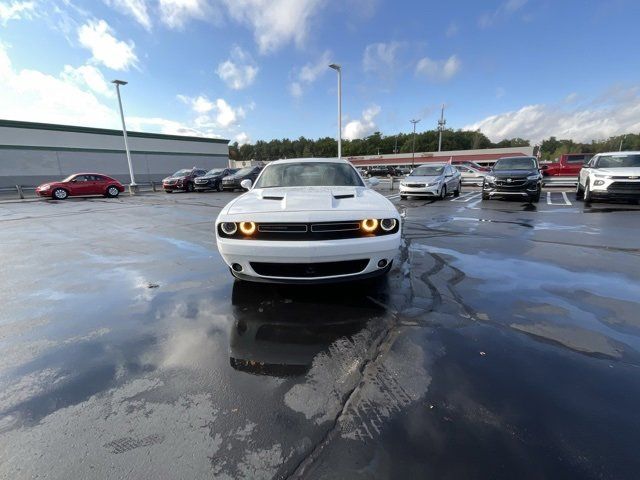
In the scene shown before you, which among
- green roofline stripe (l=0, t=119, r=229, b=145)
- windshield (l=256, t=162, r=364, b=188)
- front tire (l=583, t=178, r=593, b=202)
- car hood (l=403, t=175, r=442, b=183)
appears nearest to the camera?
windshield (l=256, t=162, r=364, b=188)

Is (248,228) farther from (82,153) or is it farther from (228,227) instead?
(82,153)

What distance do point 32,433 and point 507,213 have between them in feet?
35.4

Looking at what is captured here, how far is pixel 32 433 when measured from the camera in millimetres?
1832

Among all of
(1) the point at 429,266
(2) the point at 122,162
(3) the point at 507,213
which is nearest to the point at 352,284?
(1) the point at 429,266

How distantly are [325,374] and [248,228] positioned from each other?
1.59 m

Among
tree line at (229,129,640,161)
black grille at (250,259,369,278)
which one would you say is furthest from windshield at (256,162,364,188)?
tree line at (229,129,640,161)

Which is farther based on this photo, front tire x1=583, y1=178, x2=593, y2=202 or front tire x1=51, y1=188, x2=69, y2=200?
front tire x1=51, y1=188, x2=69, y2=200

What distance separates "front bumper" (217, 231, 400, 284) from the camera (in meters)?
2.97

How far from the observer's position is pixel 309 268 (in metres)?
3.10

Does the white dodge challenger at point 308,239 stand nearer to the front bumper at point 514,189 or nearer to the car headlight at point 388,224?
the car headlight at point 388,224

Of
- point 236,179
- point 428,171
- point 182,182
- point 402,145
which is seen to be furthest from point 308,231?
point 402,145

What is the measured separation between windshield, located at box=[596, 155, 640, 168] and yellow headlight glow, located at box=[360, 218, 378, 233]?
475 inches

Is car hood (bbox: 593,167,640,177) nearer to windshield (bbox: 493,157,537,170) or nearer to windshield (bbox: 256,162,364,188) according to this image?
windshield (bbox: 493,157,537,170)

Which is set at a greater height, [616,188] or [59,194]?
[616,188]
